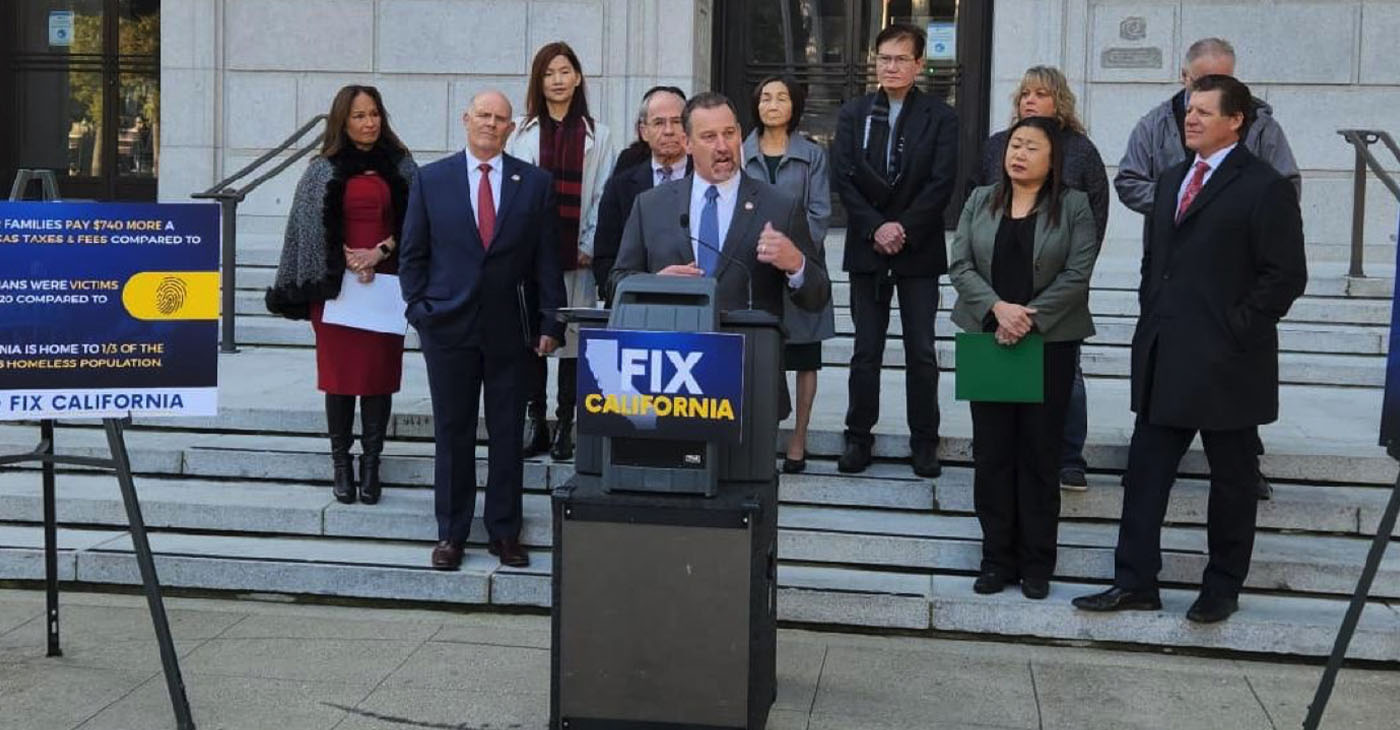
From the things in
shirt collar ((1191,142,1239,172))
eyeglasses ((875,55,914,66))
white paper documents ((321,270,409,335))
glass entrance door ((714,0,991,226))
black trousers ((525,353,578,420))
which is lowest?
black trousers ((525,353,578,420))

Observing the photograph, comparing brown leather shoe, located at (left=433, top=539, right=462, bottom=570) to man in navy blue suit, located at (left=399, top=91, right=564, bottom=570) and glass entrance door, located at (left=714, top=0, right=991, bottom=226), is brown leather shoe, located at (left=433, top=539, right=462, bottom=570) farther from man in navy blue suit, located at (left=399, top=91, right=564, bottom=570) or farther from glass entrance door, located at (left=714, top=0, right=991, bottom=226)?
glass entrance door, located at (left=714, top=0, right=991, bottom=226)

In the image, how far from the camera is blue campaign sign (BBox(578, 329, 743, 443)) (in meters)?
5.01

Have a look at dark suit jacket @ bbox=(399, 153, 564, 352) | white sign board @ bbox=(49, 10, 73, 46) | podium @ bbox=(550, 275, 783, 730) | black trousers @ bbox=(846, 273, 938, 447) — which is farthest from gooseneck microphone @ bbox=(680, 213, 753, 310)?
white sign board @ bbox=(49, 10, 73, 46)

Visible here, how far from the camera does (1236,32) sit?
39.0 feet

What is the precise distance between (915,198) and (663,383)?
124 inches

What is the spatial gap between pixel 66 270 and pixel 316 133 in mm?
7541

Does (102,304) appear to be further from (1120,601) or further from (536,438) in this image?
(1120,601)

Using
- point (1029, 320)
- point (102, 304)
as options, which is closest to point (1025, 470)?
point (1029, 320)

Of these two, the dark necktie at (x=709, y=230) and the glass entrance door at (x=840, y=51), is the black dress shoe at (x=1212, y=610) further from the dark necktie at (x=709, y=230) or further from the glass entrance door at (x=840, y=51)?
the glass entrance door at (x=840, y=51)

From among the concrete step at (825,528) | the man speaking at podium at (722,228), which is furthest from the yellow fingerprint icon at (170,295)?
the concrete step at (825,528)

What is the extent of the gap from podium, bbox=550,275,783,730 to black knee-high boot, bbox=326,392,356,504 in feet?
9.06

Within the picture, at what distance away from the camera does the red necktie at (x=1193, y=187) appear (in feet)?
21.2

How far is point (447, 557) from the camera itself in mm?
7105

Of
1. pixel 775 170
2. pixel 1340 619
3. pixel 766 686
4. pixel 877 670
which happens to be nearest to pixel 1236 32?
pixel 775 170
